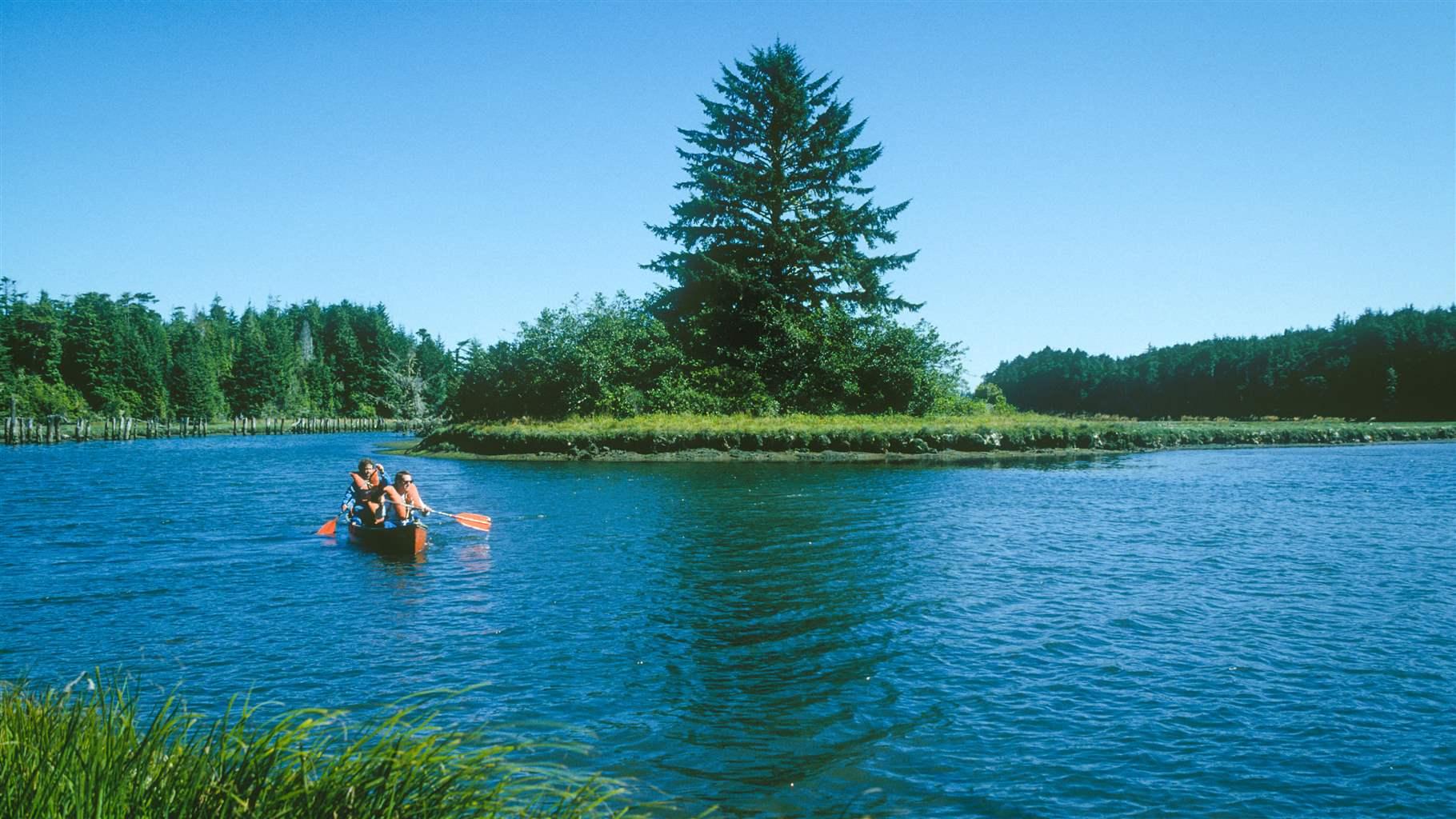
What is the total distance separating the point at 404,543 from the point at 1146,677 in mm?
14268

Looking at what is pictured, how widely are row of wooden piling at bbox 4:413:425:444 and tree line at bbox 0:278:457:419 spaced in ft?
10.3

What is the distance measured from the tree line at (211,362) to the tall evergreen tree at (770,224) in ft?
66.9

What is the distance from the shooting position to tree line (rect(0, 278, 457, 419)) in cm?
10462

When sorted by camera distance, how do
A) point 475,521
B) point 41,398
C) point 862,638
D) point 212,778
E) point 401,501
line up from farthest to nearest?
point 41,398 → point 475,521 → point 401,501 → point 862,638 → point 212,778

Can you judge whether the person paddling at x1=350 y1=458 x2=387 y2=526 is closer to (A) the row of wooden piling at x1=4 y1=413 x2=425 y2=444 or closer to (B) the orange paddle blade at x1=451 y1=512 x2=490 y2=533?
(B) the orange paddle blade at x1=451 y1=512 x2=490 y2=533

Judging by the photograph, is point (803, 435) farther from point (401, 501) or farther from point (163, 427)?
point (163, 427)

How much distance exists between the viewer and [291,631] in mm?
11914

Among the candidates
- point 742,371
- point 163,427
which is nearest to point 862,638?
point 742,371

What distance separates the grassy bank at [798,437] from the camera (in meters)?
43.1

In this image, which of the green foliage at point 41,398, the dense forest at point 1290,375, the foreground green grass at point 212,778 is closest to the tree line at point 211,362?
the green foliage at point 41,398

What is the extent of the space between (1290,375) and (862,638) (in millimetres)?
92046

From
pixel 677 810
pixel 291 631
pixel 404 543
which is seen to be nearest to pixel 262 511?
pixel 404 543

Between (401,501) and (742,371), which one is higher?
(742,371)

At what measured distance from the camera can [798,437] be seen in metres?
43.0
